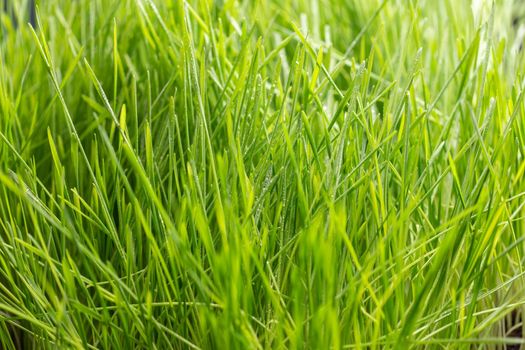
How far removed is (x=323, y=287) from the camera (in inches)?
16.8

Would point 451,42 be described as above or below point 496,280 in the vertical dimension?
above

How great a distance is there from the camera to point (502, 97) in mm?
616

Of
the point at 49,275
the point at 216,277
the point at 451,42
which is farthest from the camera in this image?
the point at 451,42

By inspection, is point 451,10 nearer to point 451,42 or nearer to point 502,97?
point 451,42

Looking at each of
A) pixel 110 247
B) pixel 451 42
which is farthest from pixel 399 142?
pixel 451 42

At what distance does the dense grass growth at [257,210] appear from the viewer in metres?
0.44

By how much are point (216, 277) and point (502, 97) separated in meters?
0.32

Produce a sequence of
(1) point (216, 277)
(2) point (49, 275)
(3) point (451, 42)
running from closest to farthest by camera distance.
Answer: (1) point (216, 277)
(2) point (49, 275)
(3) point (451, 42)

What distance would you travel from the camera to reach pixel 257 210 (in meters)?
0.50

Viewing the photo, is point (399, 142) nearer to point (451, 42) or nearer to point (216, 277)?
point (216, 277)

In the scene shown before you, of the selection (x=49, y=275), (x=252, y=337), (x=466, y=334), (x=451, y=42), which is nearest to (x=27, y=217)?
(x=49, y=275)

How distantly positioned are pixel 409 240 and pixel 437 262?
183mm

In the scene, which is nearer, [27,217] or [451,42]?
[27,217]

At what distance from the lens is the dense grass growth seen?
0.44 meters
